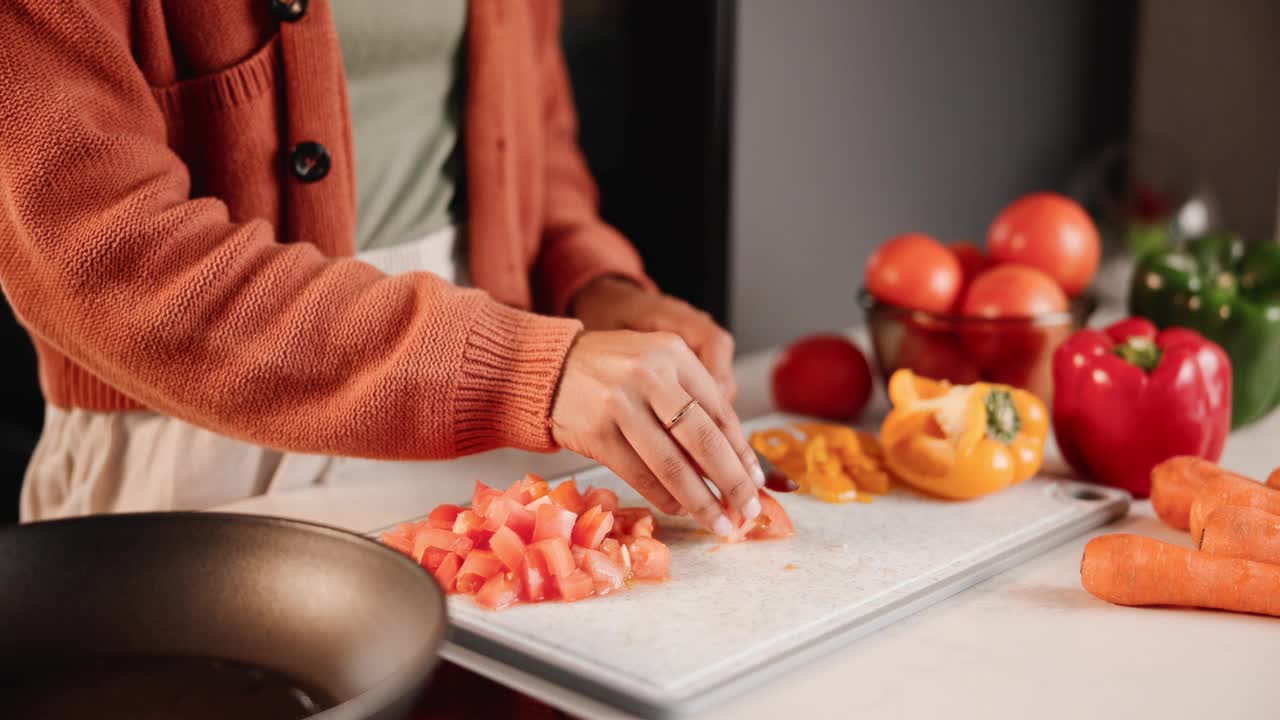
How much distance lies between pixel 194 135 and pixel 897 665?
790mm

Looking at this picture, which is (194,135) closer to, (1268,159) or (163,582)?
(163,582)

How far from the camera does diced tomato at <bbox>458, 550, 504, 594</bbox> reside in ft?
3.02

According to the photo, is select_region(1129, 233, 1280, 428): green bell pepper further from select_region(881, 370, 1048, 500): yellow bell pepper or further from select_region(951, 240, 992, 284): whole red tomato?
select_region(881, 370, 1048, 500): yellow bell pepper

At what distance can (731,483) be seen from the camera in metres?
0.96

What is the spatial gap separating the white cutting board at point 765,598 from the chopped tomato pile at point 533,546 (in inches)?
0.5

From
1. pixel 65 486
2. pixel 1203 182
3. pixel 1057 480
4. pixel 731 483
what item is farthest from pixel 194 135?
pixel 1203 182

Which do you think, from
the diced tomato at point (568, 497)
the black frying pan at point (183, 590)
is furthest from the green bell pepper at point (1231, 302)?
the black frying pan at point (183, 590)

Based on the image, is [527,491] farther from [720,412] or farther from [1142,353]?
[1142,353]

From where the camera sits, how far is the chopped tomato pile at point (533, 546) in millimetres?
909

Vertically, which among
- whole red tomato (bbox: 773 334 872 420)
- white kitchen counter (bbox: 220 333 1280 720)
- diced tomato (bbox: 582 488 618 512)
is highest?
diced tomato (bbox: 582 488 618 512)

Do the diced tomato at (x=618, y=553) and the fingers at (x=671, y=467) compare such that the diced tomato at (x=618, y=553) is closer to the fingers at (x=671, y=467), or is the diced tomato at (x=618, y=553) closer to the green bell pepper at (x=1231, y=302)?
the fingers at (x=671, y=467)

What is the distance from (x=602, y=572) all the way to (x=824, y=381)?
2.12ft

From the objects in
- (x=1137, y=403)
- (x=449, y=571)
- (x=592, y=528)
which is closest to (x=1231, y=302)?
(x=1137, y=403)

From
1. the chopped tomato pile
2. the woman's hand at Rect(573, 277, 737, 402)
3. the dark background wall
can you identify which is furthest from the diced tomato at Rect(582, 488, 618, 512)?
the dark background wall
